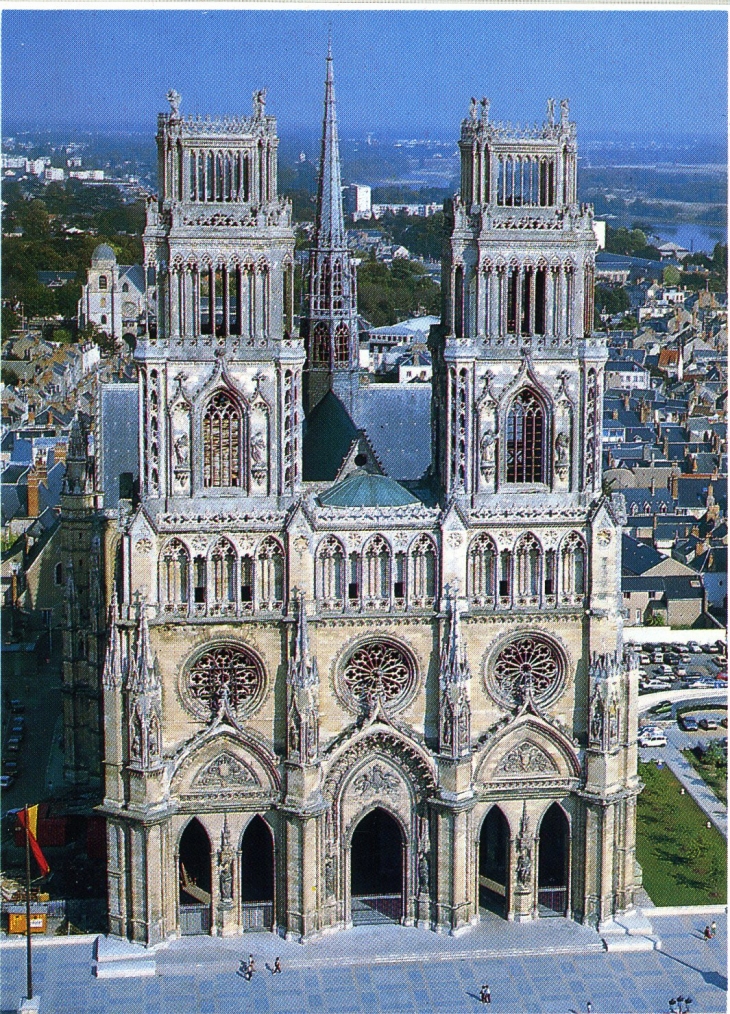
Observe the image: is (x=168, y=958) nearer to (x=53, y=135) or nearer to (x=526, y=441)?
(x=526, y=441)

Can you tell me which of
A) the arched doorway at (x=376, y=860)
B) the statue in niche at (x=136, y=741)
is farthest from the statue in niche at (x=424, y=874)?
the statue in niche at (x=136, y=741)

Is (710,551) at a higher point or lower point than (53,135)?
lower

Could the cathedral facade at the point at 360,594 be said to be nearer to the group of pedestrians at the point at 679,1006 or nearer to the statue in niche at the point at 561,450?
the statue in niche at the point at 561,450

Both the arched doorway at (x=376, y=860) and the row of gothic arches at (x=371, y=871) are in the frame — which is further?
the arched doorway at (x=376, y=860)

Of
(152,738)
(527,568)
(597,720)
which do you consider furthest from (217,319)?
(597,720)

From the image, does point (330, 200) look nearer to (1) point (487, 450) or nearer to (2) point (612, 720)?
(1) point (487, 450)

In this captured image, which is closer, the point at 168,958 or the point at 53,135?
the point at 168,958

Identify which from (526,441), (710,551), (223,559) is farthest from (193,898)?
(710,551)
